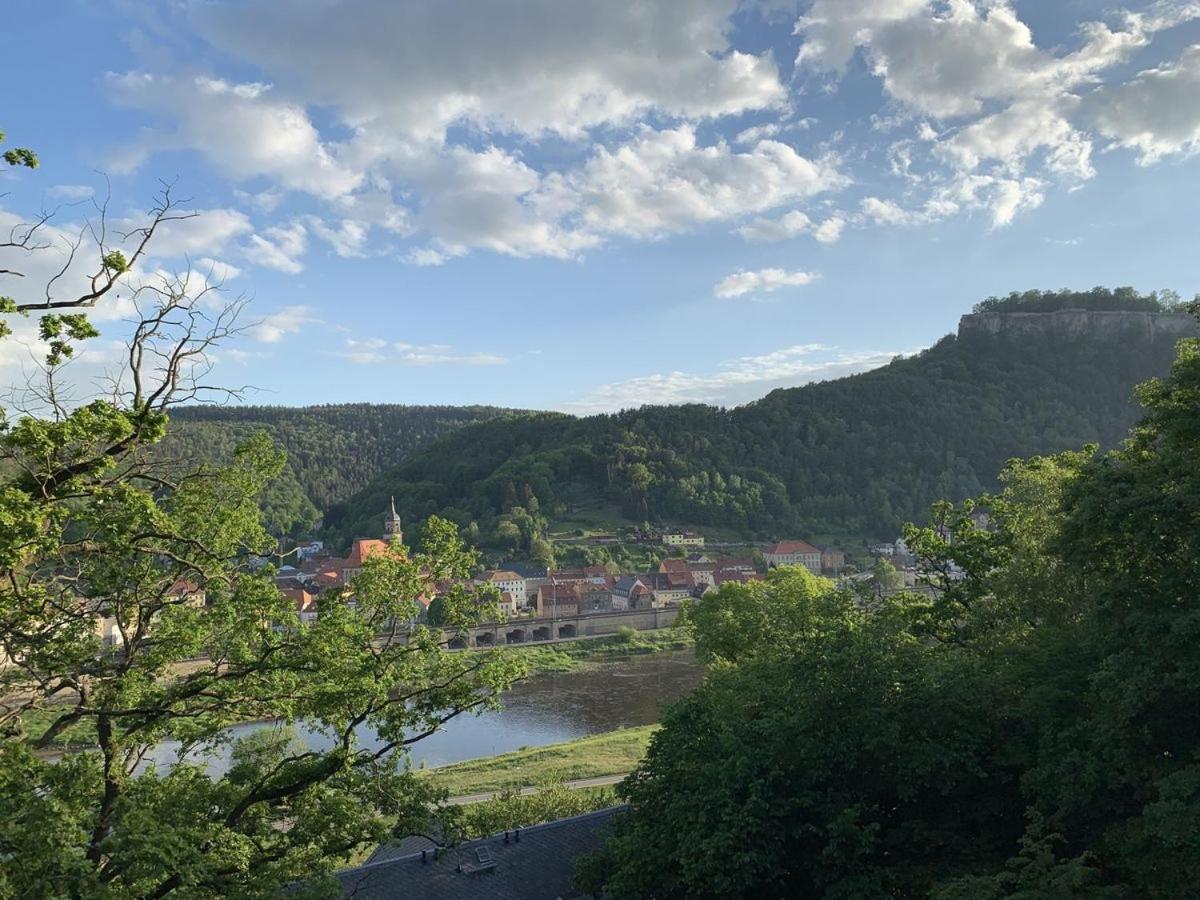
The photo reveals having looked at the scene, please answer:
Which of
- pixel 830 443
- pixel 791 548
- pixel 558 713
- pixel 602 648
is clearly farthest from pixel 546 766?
pixel 830 443

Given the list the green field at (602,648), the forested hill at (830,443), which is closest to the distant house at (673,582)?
the green field at (602,648)

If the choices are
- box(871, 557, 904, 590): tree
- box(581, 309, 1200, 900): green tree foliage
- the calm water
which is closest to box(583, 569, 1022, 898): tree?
box(581, 309, 1200, 900): green tree foliage

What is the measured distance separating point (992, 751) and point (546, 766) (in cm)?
2213

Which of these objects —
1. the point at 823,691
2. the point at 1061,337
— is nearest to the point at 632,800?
the point at 823,691

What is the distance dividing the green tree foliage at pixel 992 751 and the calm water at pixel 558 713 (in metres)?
23.1

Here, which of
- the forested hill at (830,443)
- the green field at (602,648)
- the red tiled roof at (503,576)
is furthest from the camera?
the forested hill at (830,443)

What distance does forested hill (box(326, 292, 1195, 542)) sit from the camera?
412 feet

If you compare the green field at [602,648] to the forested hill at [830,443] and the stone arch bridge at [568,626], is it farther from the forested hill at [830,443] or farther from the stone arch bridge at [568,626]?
the forested hill at [830,443]

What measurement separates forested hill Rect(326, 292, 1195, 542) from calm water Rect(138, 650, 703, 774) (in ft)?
174

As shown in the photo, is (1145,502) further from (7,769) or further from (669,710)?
(7,769)

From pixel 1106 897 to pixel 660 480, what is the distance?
121391 millimetres

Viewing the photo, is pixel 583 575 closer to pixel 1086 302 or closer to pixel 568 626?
pixel 568 626

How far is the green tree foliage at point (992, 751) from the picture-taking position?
33.9 feet

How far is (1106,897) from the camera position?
9180 millimetres
